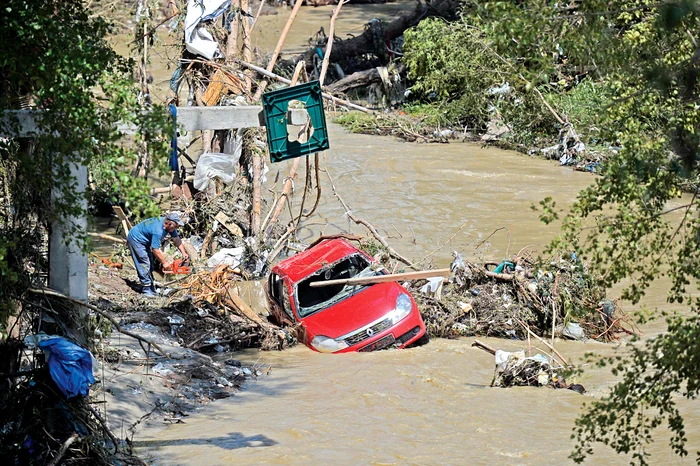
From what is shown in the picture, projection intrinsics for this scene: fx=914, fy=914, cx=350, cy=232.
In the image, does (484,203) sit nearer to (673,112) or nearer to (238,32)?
(238,32)

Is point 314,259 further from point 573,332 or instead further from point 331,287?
point 573,332

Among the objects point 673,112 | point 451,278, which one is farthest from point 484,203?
point 673,112

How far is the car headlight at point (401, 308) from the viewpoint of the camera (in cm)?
1143

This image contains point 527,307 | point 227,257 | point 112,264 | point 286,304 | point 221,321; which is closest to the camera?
point 286,304

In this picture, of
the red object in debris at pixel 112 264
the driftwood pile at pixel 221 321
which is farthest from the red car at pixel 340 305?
the red object in debris at pixel 112 264

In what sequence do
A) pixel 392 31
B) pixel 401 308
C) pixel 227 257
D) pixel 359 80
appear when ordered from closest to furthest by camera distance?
pixel 401 308 < pixel 227 257 < pixel 359 80 < pixel 392 31

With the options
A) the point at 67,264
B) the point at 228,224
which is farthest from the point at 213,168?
the point at 67,264

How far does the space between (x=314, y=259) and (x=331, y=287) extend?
1.48 ft

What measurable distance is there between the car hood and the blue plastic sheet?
15.9 ft

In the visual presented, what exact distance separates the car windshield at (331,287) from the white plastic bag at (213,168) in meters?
3.78

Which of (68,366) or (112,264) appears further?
(112,264)

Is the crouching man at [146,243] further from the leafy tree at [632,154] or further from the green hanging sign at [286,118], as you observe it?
the leafy tree at [632,154]

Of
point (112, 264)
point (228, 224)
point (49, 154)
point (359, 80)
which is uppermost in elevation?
point (49, 154)

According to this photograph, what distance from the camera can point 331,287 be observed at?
12.4 metres
